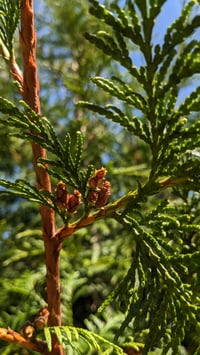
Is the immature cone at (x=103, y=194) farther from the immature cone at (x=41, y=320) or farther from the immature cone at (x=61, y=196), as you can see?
the immature cone at (x=41, y=320)

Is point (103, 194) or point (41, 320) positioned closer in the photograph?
point (103, 194)

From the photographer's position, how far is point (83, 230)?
105 inches

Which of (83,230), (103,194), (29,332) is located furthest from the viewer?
(83,230)

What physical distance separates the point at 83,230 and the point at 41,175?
1.39m

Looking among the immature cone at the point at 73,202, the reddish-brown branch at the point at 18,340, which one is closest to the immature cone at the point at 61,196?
the immature cone at the point at 73,202

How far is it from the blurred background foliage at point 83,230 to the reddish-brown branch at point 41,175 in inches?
17.9

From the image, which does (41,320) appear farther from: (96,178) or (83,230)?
(83,230)

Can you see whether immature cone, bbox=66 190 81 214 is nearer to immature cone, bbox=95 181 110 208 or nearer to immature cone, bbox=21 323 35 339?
immature cone, bbox=95 181 110 208

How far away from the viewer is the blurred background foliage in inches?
78.5

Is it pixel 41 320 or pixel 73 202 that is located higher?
pixel 73 202

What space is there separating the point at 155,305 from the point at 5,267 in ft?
4.86

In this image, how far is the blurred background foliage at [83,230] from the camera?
1.99m

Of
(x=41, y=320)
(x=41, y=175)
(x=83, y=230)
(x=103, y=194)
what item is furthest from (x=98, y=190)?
(x=83, y=230)

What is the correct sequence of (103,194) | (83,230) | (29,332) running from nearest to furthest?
(103,194) < (29,332) < (83,230)
